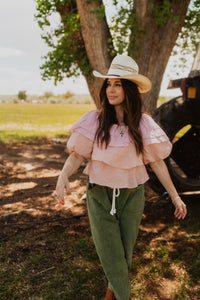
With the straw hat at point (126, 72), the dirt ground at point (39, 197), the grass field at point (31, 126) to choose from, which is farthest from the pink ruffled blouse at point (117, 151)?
the grass field at point (31, 126)

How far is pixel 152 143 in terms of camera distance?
82.1 inches

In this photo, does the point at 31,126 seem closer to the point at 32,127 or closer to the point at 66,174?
Answer: the point at 32,127

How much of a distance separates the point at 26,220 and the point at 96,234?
194cm

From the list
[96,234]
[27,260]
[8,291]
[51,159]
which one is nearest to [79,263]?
[27,260]

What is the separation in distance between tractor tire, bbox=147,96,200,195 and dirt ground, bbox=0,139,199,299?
1.34 feet

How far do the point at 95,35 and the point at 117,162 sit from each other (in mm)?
4133

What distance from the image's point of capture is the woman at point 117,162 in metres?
2.03

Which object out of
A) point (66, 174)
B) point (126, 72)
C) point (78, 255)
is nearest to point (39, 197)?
point (78, 255)

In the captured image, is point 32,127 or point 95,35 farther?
point 32,127

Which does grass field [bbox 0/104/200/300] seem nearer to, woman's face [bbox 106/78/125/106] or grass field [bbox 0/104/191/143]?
woman's face [bbox 106/78/125/106]

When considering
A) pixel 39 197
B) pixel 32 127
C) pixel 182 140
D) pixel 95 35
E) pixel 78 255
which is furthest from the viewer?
pixel 32 127

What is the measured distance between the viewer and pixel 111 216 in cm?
204

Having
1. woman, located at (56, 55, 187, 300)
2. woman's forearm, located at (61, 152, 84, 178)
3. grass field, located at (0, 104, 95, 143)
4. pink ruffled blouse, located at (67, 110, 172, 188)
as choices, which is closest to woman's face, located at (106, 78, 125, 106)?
woman, located at (56, 55, 187, 300)

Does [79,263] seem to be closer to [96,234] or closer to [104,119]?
[96,234]
